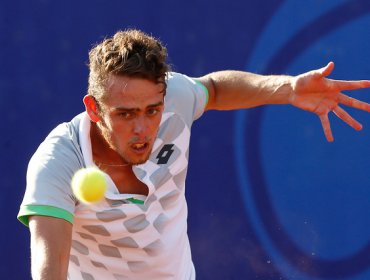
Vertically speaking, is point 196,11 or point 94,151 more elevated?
point 196,11

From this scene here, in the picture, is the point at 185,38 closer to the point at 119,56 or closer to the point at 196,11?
the point at 196,11

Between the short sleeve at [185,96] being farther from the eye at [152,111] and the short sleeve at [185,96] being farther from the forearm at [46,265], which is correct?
the forearm at [46,265]

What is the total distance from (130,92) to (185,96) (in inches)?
16.9

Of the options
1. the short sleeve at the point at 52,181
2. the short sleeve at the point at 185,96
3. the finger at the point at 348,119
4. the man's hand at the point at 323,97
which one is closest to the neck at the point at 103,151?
the short sleeve at the point at 52,181

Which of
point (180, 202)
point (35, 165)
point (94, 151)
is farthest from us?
point (180, 202)

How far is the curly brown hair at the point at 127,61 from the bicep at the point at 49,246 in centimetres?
50

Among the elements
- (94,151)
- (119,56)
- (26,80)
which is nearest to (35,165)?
(94,151)

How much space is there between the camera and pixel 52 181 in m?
2.47

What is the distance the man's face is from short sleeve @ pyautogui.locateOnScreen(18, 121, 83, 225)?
0.15m

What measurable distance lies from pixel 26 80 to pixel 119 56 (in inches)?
57.4

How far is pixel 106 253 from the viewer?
280 cm

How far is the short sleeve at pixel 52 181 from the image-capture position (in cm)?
243

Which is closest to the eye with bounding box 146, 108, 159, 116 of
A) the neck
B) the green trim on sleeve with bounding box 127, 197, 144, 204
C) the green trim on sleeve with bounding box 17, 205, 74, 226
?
the neck

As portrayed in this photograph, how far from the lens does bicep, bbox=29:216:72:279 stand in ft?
7.59
